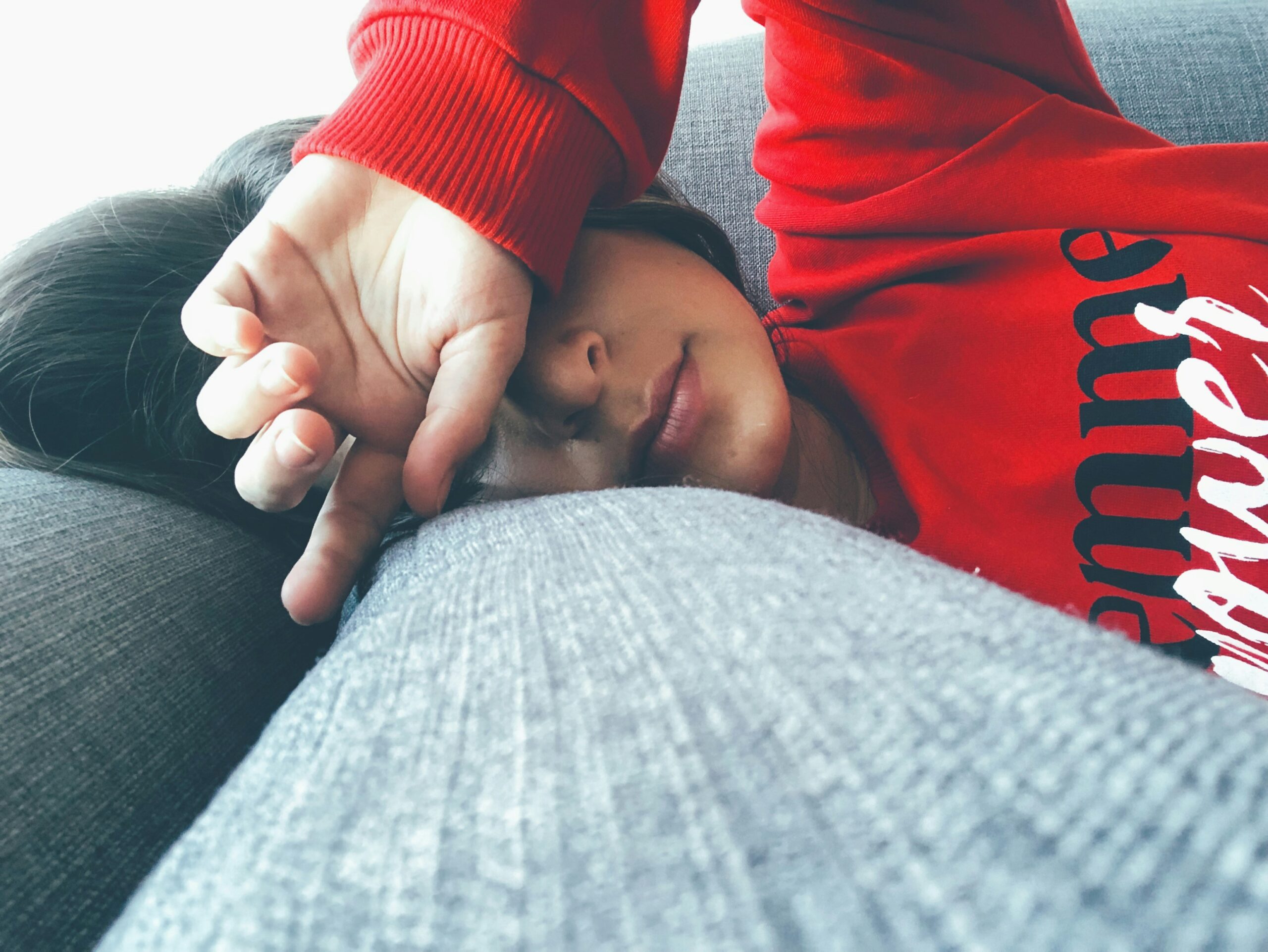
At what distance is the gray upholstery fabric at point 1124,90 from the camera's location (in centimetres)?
79

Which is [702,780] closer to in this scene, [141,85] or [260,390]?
[260,390]

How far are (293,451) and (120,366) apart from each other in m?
0.25

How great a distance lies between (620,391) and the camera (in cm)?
50

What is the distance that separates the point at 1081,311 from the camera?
515 mm

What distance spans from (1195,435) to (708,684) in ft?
1.59

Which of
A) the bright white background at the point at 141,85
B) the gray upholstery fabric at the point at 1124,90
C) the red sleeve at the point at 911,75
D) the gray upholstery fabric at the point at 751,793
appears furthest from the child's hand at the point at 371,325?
the bright white background at the point at 141,85

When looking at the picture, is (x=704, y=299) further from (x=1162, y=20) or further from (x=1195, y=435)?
(x=1162, y=20)

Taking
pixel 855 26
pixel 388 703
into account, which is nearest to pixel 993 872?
pixel 388 703

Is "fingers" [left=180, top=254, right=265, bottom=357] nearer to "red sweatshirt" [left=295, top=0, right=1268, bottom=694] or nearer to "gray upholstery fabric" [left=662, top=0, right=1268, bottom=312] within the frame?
"red sweatshirt" [left=295, top=0, right=1268, bottom=694]

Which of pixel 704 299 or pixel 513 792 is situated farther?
pixel 704 299

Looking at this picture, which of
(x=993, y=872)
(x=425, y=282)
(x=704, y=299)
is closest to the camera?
(x=993, y=872)

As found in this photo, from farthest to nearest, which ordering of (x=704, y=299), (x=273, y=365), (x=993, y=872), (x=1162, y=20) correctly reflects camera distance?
(x=1162, y=20) → (x=704, y=299) → (x=273, y=365) → (x=993, y=872)

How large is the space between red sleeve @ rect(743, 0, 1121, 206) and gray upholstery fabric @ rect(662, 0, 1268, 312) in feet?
0.73

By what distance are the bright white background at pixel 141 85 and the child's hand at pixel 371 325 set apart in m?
0.73
